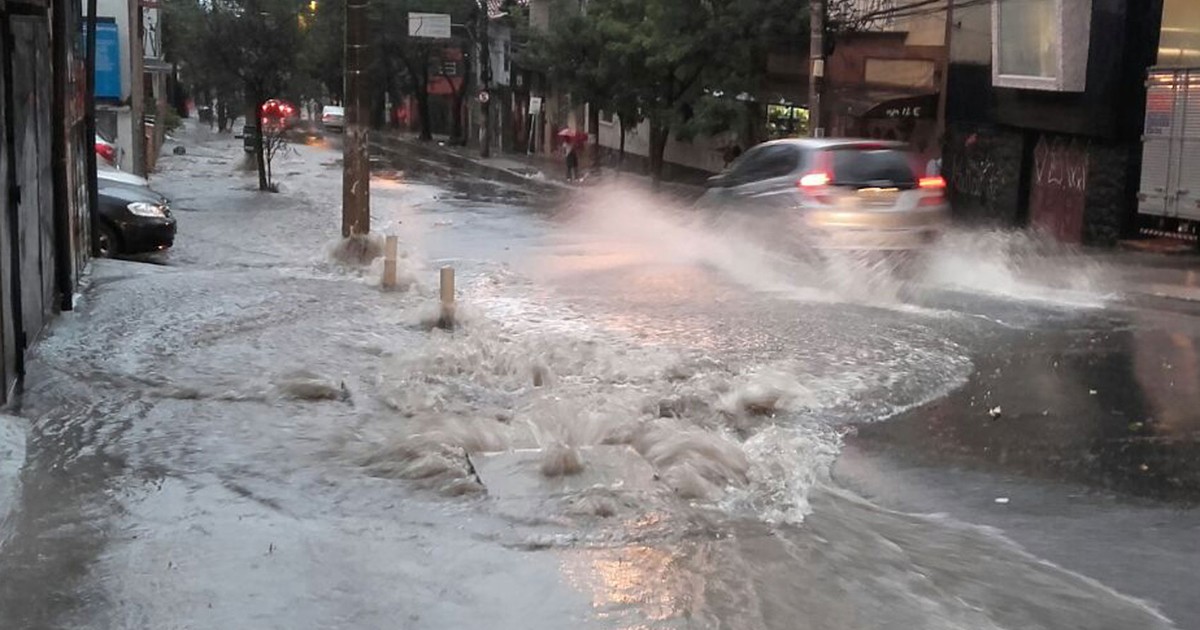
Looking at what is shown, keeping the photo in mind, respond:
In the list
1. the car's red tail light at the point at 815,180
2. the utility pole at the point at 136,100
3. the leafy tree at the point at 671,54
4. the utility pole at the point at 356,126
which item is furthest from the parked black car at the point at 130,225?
the leafy tree at the point at 671,54

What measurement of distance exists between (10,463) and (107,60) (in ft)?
67.0

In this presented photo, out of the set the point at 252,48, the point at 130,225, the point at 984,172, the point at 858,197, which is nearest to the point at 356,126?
the point at 130,225

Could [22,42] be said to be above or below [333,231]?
above

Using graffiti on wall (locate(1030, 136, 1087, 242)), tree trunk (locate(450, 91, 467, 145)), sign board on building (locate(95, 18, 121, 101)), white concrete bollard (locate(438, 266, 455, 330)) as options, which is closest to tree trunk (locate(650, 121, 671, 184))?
graffiti on wall (locate(1030, 136, 1087, 242))

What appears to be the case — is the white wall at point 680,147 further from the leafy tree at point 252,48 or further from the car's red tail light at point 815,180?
the car's red tail light at point 815,180

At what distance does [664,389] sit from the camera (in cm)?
907

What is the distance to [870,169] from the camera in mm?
14273

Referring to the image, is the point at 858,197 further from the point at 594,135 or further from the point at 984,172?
the point at 594,135

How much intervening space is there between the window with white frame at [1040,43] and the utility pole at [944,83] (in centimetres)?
290


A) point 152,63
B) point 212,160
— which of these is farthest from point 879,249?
point 212,160

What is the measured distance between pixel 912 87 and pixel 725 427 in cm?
2210

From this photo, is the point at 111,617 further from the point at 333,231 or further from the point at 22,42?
the point at 333,231

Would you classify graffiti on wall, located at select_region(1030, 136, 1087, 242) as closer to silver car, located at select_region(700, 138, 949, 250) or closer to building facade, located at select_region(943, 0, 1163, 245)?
building facade, located at select_region(943, 0, 1163, 245)

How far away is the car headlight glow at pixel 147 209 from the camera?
53.1 ft
